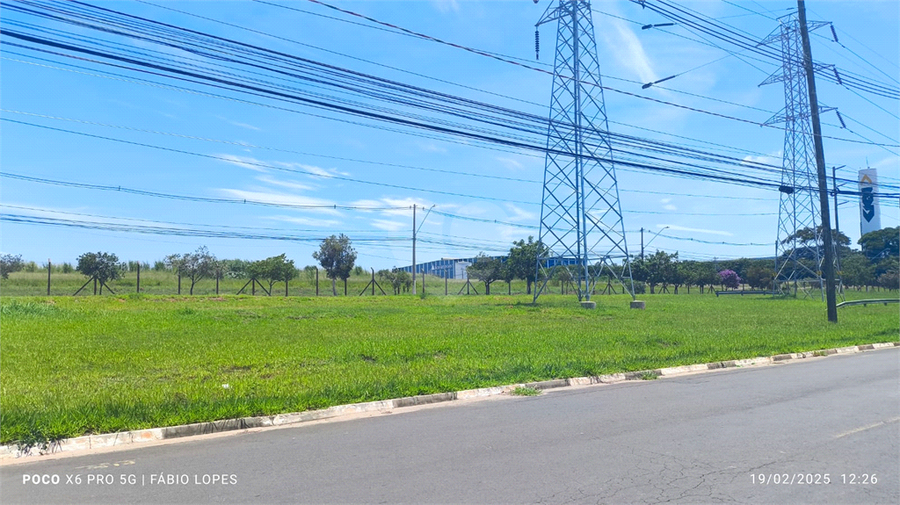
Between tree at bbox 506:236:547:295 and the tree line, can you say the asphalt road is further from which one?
tree at bbox 506:236:547:295

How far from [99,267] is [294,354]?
39.9 metres

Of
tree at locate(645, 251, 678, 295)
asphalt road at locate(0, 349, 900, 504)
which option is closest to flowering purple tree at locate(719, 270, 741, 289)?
tree at locate(645, 251, 678, 295)

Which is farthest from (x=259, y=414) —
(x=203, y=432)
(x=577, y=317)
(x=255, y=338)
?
(x=577, y=317)

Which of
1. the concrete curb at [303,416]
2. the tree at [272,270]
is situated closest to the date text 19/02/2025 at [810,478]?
the concrete curb at [303,416]

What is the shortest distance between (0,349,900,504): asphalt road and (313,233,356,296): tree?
170 feet

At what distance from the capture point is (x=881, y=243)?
291ft

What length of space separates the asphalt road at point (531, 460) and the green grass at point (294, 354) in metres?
1.05

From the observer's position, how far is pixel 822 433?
24.7ft

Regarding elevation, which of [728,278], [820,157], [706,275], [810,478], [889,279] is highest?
[820,157]

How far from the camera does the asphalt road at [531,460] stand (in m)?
5.44

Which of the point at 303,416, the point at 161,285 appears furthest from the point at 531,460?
the point at 161,285

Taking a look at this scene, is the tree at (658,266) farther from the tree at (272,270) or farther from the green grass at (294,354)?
the green grass at (294,354)

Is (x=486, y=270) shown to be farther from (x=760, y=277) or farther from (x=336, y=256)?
(x=760, y=277)

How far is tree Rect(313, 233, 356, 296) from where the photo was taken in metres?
60.3
